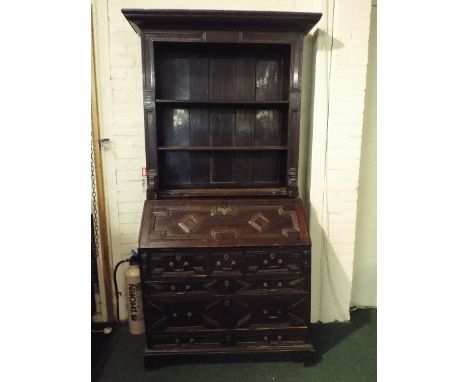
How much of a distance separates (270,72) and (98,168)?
1.41 meters

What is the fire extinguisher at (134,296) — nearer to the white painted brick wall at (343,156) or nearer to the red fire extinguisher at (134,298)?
the red fire extinguisher at (134,298)

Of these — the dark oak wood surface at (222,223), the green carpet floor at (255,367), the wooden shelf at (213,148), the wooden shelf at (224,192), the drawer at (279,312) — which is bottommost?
the green carpet floor at (255,367)

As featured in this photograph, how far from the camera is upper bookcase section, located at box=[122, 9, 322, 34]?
5.58 ft

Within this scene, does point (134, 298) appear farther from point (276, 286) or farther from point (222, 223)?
point (276, 286)

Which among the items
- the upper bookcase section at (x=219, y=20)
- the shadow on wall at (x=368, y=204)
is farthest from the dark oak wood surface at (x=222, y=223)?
the upper bookcase section at (x=219, y=20)

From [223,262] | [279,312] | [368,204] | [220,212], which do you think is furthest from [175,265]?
[368,204]

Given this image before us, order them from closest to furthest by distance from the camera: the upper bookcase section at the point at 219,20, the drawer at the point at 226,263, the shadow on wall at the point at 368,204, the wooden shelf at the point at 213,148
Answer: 1. the upper bookcase section at the point at 219,20
2. the drawer at the point at 226,263
3. the wooden shelf at the point at 213,148
4. the shadow on wall at the point at 368,204

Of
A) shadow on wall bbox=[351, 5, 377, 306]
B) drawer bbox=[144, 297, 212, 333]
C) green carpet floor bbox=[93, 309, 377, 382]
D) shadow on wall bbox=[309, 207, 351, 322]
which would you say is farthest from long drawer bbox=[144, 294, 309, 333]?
shadow on wall bbox=[351, 5, 377, 306]

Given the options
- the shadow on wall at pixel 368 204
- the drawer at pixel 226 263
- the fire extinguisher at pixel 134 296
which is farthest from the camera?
the shadow on wall at pixel 368 204

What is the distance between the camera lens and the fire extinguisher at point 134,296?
7.00 ft

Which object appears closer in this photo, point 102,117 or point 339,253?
point 102,117

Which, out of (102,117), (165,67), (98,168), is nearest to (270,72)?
(165,67)

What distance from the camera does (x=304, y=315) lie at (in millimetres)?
1876

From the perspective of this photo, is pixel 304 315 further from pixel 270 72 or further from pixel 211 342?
pixel 270 72
